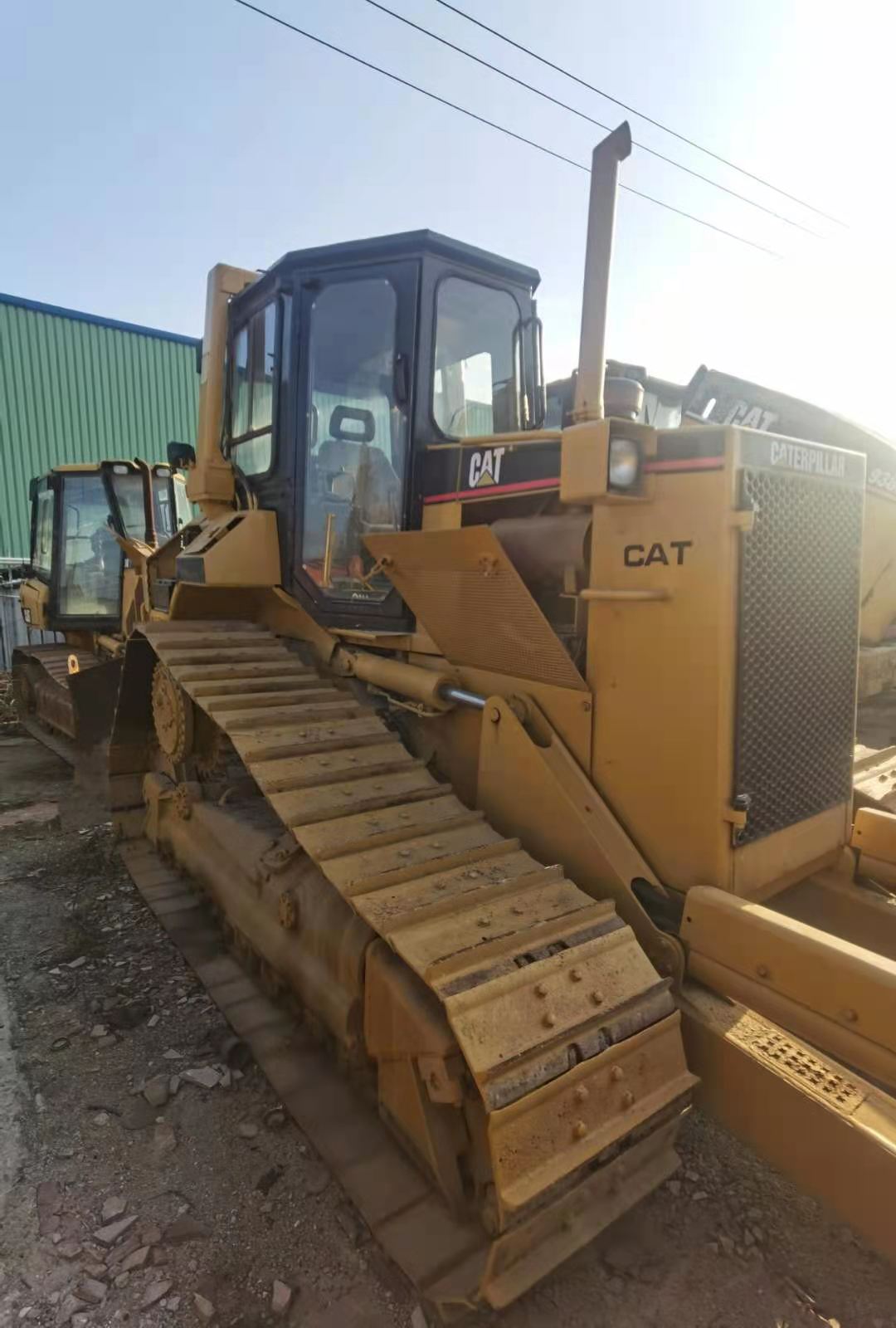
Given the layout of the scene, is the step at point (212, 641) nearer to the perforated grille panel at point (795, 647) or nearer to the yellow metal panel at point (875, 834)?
the perforated grille panel at point (795, 647)

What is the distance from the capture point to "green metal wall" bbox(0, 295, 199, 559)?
15.9 metres

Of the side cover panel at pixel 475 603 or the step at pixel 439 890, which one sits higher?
the side cover panel at pixel 475 603

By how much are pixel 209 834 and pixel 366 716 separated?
972mm

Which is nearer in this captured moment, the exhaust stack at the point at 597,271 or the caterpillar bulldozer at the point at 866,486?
the exhaust stack at the point at 597,271

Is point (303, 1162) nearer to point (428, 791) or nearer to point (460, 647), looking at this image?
point (428, 791)

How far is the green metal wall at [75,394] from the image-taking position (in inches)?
628

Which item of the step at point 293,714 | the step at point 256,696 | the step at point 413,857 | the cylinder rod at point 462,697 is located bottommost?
the step at point 413,857

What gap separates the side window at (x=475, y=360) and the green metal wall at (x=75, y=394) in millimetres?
14507

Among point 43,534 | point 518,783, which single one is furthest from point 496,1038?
point 43,534

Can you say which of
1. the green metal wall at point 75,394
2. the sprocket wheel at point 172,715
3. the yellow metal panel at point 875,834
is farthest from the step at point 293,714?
the green metal wall at point 75,394

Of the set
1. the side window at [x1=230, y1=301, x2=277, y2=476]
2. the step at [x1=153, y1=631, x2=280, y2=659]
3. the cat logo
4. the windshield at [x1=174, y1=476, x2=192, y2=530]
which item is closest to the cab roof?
the side window at [x1=230, y1=301, x2=277, y2=476]

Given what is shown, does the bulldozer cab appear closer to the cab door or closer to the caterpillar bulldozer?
the caterpillar bulldozer

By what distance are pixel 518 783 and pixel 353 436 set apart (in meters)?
1.74

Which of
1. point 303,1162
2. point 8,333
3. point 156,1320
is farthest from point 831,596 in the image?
Result: point 8,333
